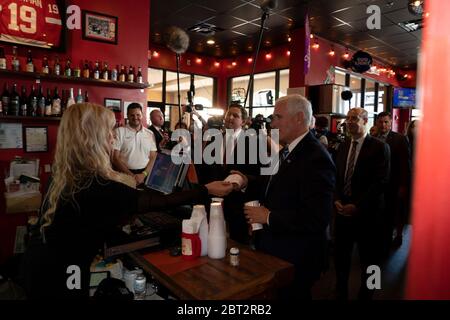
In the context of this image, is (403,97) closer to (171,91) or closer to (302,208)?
(171,91)

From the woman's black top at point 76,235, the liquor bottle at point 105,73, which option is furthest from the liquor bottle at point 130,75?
the woman's black top at point 76,235

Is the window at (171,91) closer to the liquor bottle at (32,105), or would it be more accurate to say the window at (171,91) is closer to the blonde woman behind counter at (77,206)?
the liquor bottle at (32,105)

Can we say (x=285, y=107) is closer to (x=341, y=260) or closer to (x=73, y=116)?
(x=73, y=116)

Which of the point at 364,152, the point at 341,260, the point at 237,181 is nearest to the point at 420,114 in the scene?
the point at 237,181

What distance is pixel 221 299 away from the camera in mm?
1108

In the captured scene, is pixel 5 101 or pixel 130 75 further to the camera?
pixel 130 75

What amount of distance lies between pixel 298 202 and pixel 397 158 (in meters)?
3.08

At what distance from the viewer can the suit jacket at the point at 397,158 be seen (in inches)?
161

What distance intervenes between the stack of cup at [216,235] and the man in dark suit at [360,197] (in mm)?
1540

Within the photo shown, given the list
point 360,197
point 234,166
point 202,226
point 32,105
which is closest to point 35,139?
point 32,105

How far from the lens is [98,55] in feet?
12.4

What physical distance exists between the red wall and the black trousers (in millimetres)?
2896

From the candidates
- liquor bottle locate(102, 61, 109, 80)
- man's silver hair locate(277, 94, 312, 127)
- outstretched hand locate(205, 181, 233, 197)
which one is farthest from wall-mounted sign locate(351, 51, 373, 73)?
outstretched hand locate(205, 181, 233, 197)

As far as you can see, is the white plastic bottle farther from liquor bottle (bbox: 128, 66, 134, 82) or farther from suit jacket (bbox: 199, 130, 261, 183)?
liquor bottle (bbox: 128, 66, 134, 82)
